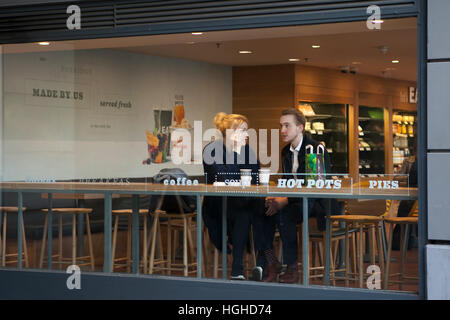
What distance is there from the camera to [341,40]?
21.6ft

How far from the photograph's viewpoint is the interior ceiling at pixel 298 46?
6.22 metres

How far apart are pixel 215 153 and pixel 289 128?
2.17 ft

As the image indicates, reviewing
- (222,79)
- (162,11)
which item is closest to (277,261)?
(222,79)

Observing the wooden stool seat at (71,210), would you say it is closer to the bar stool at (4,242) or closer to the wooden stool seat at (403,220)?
the bar stool at (4,242)

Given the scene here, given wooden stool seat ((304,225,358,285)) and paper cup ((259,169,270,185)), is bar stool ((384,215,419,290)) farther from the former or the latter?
paper cup ((259,169,270,185))

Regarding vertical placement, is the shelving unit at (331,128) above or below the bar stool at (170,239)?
above

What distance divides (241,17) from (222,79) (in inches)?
40.4

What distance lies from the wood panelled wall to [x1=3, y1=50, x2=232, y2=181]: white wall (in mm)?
270

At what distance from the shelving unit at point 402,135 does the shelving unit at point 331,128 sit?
413 mm

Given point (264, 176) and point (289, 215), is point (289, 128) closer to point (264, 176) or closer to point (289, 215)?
point (264, 176)

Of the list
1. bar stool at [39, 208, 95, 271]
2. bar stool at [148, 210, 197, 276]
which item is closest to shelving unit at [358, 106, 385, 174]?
bar stool at [148, 210, 197, 276]

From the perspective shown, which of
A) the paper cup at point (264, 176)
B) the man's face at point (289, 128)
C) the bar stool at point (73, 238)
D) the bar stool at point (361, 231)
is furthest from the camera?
the bar stool at point (73, 238)

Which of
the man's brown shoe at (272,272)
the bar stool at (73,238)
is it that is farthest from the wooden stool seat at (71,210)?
the man's brown shoe at (272,272)

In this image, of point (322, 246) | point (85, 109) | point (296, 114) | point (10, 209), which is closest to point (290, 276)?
point (322, 246)
